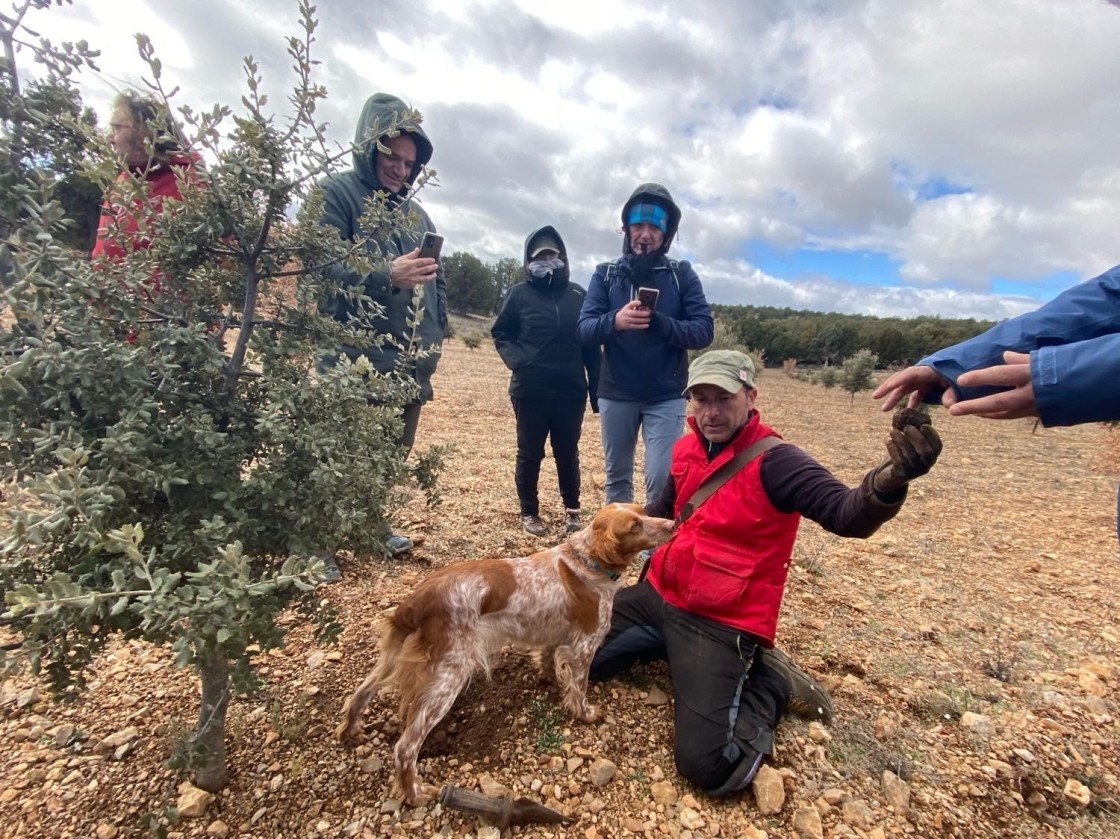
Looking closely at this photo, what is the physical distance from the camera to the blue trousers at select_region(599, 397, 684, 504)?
4.39 metres

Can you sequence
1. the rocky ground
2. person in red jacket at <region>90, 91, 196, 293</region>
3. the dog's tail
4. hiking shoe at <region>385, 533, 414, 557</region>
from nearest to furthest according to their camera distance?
person in red jacket at <region>90, 91, 196, 293</region> < the rocky ground < the dog's tail < hiking shoe at <region>385, 533, 414, 557</region>

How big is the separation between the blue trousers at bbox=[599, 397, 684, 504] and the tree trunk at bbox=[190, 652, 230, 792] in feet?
9.73

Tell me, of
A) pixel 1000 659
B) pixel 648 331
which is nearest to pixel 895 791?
pixel 1000 659

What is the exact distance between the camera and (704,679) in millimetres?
2846

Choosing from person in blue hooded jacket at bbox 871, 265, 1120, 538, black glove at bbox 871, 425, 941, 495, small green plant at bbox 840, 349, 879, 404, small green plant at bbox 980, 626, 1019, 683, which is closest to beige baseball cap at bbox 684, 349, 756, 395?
person in blue hooded jacket at bbox 871, 265, 1120, 538

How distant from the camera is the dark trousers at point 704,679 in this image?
2.54 meters

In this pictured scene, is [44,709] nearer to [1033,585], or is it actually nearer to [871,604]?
[871,604]

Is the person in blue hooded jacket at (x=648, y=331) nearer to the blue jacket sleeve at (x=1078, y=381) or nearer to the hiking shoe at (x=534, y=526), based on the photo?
the hiking shoe at (x=534, y=526)

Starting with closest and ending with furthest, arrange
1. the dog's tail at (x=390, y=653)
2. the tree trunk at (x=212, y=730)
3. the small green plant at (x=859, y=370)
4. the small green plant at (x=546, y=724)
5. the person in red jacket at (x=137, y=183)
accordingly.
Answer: the person in red jacket at (x=137, y=183)
the tree trunk at (x=212, y=730)
the dog's tail at (x=390, y=653)
the small green plant at (x=546, y=724)
the small green plant at (x=859, y=370)

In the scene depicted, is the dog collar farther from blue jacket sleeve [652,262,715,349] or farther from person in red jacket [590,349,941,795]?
blue jacket sleeve [652,262,715,349]

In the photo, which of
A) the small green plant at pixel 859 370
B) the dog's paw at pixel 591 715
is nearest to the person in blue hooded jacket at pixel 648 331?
the dog's paw at pixel 591 715

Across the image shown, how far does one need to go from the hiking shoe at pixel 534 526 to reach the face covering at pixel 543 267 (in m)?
2.33

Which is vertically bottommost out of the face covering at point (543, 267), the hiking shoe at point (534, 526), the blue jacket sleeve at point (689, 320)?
the hiking shoe at point (534, 526)

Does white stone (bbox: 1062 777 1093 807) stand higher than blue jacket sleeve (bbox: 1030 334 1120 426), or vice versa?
blue jacket sleeve (bbox: 1030 334 1120 426)
